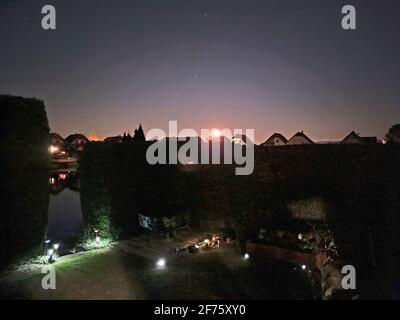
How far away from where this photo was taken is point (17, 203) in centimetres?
1034

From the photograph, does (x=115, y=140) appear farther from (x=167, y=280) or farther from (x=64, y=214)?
(x=167, y=280)

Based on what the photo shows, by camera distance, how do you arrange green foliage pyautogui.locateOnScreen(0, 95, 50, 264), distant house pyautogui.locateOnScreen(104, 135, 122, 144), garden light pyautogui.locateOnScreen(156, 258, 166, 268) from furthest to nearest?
distant house pyautogui.locateOnScreen(104, 135, 122, 144) → garden light pyautogui.locateOnScreen(156, 258, 166, 268) → green foliage pyautogui.locateOnScreen(0, 95, 50, 264)

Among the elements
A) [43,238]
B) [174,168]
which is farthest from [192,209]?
[43,238]

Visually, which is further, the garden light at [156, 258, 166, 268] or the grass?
the garden light at [156, 258, 166, 268]

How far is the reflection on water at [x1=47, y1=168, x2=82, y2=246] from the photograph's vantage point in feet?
58.2

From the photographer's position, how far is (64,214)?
75.6ft

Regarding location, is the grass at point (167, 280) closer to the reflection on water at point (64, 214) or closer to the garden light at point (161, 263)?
the garden light at point (161, 263)

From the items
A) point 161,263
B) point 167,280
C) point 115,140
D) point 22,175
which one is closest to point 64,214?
point 115,140

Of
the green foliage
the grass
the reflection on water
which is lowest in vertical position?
the reflection on water

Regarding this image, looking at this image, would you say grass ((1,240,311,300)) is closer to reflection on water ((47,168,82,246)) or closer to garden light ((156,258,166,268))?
garden light ((156,258,166,268))

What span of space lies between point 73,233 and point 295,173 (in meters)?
14.4

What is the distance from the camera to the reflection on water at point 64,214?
17.7 m

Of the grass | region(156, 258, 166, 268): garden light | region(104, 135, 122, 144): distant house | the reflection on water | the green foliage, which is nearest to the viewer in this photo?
the grass

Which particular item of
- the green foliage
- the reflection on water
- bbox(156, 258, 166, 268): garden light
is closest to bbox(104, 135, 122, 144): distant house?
the reflection on water
